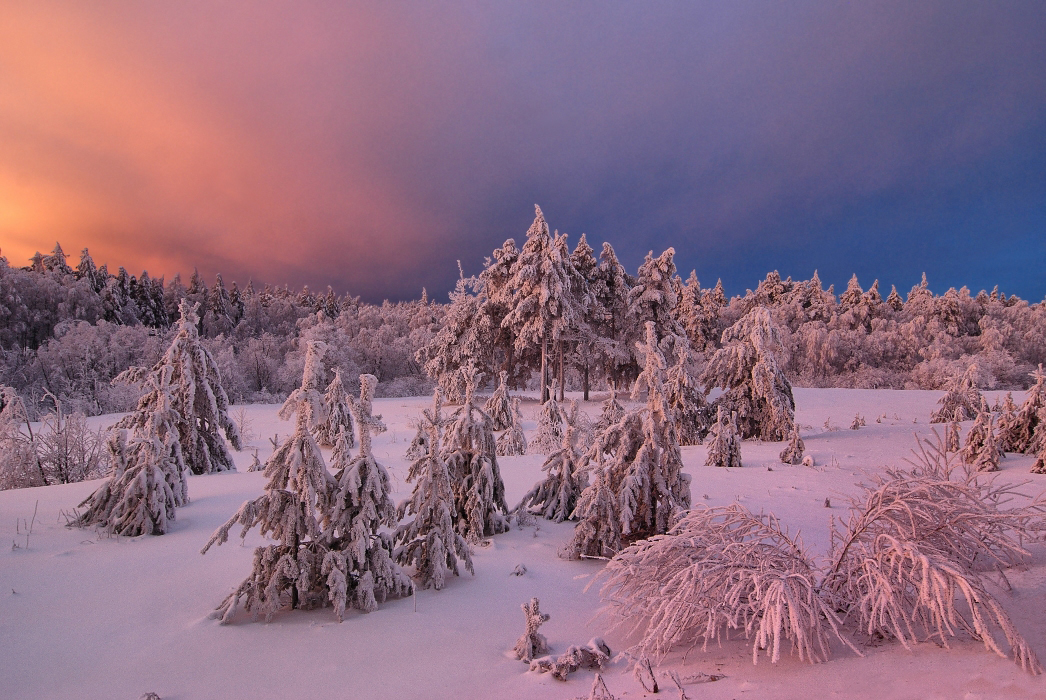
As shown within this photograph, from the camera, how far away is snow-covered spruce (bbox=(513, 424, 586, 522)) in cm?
748

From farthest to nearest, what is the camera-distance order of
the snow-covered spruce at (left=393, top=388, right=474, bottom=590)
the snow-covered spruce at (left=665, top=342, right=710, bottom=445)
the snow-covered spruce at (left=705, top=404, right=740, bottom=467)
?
1. the snow-covered spruce at (left=665, top=342, right=710, bottom=445)
2. the snow-covered spruce at (left=705, top=404, right=740, bottom=467)
3. the snow-covered spruce at (left=393, top=388, right=474, bottom=590)

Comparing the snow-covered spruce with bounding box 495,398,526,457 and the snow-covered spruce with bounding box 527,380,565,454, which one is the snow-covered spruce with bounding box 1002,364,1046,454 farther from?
the snow-covered spruce with bounding box 495,398,526,457

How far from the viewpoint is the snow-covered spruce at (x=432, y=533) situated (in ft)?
17.0

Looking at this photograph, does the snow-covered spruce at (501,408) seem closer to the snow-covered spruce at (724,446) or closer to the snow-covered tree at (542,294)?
the snow-covered spruce at (724,446)

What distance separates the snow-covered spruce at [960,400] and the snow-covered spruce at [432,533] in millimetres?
15388

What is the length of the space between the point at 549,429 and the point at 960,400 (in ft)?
42.3

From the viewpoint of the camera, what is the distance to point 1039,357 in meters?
38.4

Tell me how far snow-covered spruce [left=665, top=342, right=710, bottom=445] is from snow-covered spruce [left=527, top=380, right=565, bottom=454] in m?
3.53

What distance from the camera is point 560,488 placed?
7.61m

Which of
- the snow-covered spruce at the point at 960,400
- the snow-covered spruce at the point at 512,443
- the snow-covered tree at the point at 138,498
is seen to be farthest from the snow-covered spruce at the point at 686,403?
the snow-covered tree at the point at 138,498

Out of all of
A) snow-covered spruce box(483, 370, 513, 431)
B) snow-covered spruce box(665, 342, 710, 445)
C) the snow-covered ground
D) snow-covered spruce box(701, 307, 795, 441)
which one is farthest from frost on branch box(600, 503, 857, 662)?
snow-covered spruce box(701, 307, 795, 441)

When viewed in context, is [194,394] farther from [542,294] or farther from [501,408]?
[542,294]

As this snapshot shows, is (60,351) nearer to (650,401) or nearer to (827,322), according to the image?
(650,401)

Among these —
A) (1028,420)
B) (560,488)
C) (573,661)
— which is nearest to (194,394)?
(560,488)
